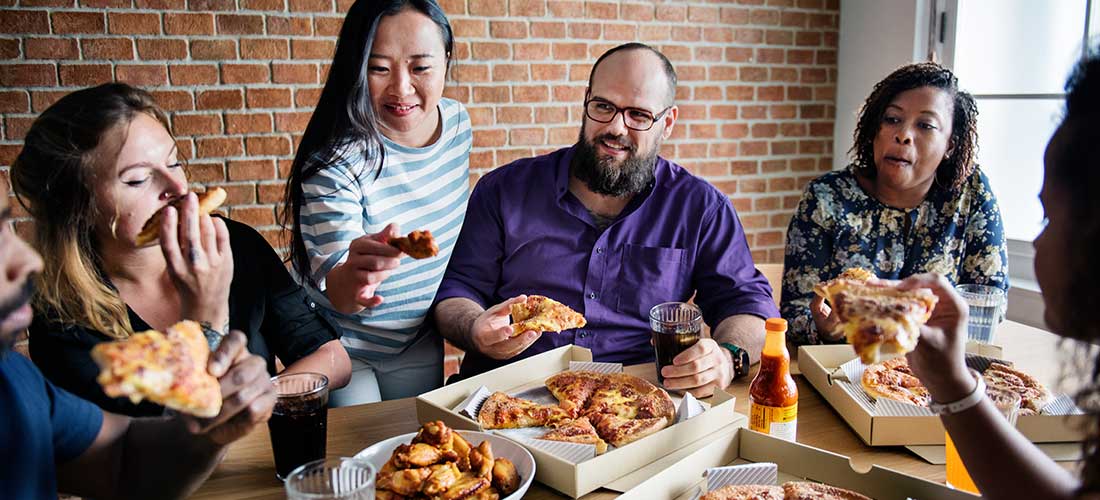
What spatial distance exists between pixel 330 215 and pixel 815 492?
1.34m

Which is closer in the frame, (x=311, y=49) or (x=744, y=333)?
(x=744, y=333)

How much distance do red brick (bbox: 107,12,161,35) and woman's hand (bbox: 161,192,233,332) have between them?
6.96 feet

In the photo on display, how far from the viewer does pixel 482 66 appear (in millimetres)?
3508

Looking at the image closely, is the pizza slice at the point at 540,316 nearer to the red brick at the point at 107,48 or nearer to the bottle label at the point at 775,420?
the bottle label at the point at 775,420

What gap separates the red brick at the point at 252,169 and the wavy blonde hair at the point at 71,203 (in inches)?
68.3

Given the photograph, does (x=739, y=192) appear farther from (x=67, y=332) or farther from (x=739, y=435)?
(x=67, y=332)

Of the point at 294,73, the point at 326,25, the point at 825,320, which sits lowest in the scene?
the point at 825,320

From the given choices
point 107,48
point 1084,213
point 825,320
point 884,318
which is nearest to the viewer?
point 1084,213

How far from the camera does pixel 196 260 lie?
123 centimetres

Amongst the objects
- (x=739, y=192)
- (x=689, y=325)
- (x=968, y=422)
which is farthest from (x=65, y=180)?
(x=739, y=192)

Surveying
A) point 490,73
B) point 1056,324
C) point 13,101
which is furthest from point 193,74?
point 1056,324

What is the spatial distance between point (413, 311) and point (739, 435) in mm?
1111

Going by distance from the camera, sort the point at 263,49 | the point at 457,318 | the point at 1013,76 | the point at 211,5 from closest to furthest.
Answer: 1. the point at 457,318
2. the point at 211,5
3. the point at 263,49
4. the point at 1013,76

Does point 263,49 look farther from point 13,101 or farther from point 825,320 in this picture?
point 825,320
